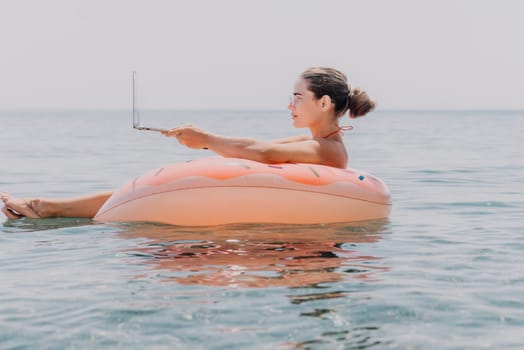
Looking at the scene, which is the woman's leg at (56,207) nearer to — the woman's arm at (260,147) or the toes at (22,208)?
the toes at (22,208)

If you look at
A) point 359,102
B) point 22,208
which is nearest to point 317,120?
point 359,102

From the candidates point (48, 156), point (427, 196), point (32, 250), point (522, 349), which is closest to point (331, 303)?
point (522, 349)

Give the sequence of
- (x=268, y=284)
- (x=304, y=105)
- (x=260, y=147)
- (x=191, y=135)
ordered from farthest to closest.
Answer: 1. (x=304, y=105)
2. (x=260, y=147)
3. (x=191, y=135)
4. (x=268, y=284)

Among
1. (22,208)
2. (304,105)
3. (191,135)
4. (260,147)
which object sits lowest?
(22,208)

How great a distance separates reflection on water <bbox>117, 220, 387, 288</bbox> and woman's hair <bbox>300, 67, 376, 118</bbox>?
3.07 feet

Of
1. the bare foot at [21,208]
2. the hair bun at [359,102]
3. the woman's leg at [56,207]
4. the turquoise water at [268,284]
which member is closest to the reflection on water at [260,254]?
the turquoise water at [268,284]

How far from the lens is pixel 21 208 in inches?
261

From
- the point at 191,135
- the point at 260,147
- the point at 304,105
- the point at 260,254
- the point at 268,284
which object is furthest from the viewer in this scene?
the point at 304,105

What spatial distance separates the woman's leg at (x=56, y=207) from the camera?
6602 millimetres

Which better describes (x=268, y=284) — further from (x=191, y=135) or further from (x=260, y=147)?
(x=260, y=147)

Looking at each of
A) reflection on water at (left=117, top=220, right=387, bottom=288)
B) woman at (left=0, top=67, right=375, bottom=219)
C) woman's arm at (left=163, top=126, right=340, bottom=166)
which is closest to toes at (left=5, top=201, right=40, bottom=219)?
reflection on water at (left=117, top=220, right=387, bottom=288)

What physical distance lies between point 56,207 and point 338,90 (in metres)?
2.54

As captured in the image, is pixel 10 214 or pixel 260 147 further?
pixel 10 214

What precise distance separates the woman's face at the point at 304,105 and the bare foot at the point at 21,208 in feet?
7.57
